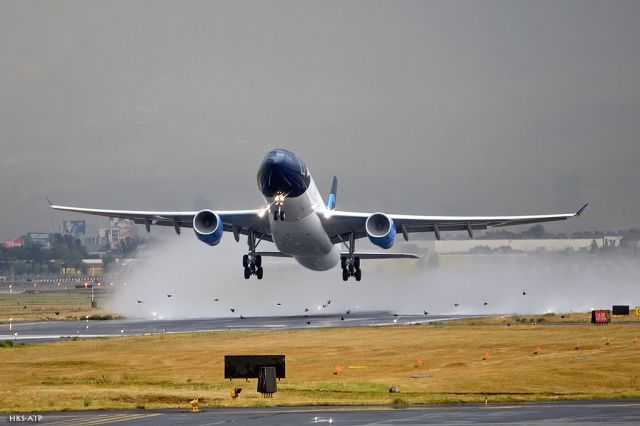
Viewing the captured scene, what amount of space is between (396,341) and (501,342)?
6154 millimetres

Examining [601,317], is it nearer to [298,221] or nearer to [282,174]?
[298,221]

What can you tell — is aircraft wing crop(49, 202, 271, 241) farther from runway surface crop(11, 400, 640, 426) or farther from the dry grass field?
runway surface crop(11, 400, 640, 426)

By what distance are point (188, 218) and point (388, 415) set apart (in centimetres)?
3324

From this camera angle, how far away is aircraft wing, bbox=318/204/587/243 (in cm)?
6134

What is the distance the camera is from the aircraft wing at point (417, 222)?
61.3 meters

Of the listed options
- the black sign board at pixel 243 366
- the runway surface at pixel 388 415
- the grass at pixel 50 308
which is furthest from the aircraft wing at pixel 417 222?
the grass at pixel 50 308

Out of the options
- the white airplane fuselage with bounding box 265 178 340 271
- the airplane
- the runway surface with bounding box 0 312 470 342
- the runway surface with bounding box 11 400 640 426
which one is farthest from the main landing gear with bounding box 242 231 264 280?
the runway surface with bounding box 11 400 640 426

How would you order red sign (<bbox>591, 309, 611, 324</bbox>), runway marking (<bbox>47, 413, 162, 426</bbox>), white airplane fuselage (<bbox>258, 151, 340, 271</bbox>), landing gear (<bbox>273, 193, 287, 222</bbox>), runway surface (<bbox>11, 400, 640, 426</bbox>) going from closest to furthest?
runway surface (<bbox>11, 400, 640, 426</bbox>) → runway marking (<bbox>47, 413, 162, 426</bbox>) → landing gear (<bbox>273, 193, 287, 222</bbox>) → white airplane fuselage (<bbox>258, 151, 340, 271</bbox>) → red sign (<bbox>591, 309, 611, 324</bbox>)

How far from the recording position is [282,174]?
178 feet

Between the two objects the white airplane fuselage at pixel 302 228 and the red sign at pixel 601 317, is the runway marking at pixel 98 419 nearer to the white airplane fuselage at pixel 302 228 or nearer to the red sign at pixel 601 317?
the white airplane fuselage at pixel 302 228

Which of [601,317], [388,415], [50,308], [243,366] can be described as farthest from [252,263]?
[50,308]

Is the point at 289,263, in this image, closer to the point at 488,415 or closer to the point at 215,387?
the point at 215,387

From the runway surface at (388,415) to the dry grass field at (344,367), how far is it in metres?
2.27

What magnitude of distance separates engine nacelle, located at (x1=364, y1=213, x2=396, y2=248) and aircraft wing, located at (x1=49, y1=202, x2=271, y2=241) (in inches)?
234
